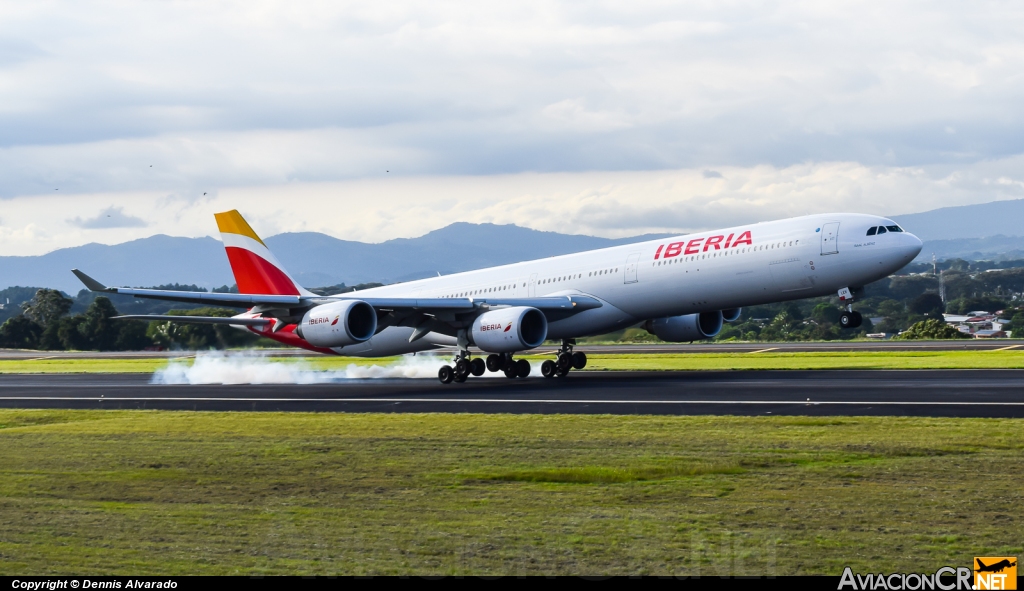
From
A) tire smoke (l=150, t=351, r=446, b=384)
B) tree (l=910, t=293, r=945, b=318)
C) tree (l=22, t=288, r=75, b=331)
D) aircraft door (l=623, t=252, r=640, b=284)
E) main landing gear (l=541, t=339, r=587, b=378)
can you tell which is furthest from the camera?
tree (l=910, t=293, r=945, b=318)

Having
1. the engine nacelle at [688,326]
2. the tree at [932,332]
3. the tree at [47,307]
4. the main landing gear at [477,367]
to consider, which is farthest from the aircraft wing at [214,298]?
the tree at [47,307]

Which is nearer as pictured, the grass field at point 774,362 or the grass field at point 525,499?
the grass field at point 525,499

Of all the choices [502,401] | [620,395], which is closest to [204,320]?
[502,401]

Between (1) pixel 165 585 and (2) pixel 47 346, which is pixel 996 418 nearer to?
(1) pixel 165 585

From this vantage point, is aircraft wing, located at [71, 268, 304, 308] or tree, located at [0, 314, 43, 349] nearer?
aircraft wing, located at [71, 268, 304, 308]

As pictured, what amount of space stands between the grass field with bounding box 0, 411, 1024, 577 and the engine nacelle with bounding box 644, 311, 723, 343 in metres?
20.3

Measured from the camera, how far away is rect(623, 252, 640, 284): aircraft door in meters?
38.2

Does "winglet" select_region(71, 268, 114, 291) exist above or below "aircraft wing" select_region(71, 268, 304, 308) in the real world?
above

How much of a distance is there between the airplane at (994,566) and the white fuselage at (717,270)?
25.9 metres

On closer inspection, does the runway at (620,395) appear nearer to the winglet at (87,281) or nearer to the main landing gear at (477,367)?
the main landing gear at (477,367)

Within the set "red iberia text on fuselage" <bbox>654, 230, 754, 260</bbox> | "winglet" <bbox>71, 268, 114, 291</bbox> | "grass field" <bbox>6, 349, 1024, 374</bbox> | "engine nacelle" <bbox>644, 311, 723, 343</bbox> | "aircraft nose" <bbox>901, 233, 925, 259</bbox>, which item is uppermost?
"red iberia text on fuselage" <bbox>654, 230, 754, 260</bbox>

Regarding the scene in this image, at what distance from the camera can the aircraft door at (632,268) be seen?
38156 millimetres

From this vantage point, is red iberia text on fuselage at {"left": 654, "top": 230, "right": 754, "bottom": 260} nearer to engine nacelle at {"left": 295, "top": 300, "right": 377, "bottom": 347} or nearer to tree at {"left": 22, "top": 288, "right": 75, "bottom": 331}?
engine nacelle at {"left": 295, "top": 300, "right": 377, "bottom": 347}

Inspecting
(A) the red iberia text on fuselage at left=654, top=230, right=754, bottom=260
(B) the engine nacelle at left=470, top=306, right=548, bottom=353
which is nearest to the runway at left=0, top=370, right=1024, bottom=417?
(B) the engine nacelle at left=470, top=306, right=548, bottom=353
